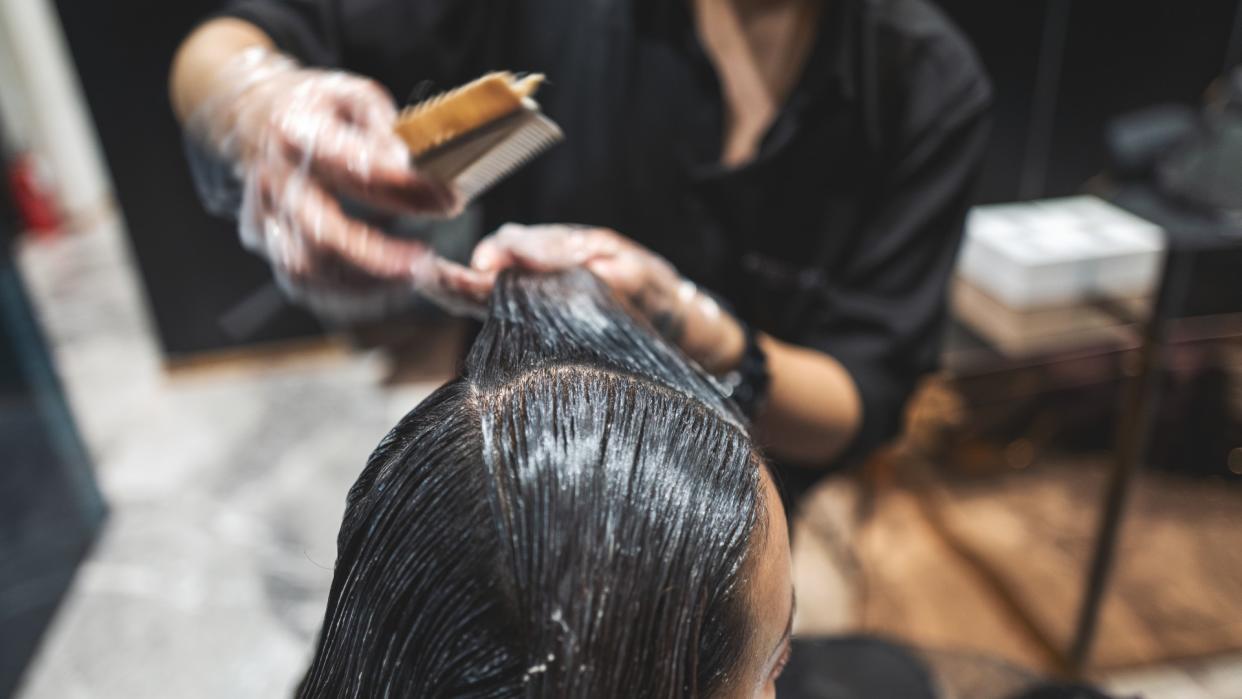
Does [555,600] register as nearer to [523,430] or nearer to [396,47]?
[523,430]

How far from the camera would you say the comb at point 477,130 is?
0.51 m

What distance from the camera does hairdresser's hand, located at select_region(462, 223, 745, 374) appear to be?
60cm

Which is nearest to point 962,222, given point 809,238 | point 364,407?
point 809,238

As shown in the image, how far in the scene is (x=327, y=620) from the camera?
0.45m

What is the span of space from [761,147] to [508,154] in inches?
17.1

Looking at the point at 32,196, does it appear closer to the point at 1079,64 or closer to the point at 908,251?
the point at 908,251

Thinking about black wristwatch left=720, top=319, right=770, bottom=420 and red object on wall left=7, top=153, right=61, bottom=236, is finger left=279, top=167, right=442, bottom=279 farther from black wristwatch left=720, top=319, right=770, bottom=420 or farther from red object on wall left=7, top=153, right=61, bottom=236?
red object on wall left=7, top=153, right=61, bottom=236

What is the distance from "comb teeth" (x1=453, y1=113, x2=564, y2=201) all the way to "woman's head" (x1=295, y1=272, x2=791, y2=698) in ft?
0.55

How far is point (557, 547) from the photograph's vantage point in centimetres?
37

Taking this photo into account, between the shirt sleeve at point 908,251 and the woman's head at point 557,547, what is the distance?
0.57m

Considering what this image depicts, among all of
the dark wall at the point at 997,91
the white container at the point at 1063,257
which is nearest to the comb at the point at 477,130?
the white container at the point at 1063,257

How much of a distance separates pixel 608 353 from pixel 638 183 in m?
0.56

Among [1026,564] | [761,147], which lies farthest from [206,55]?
[1026,564]

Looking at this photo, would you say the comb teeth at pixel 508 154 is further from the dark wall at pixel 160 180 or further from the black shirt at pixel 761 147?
the dark wall at pixel 160 180
